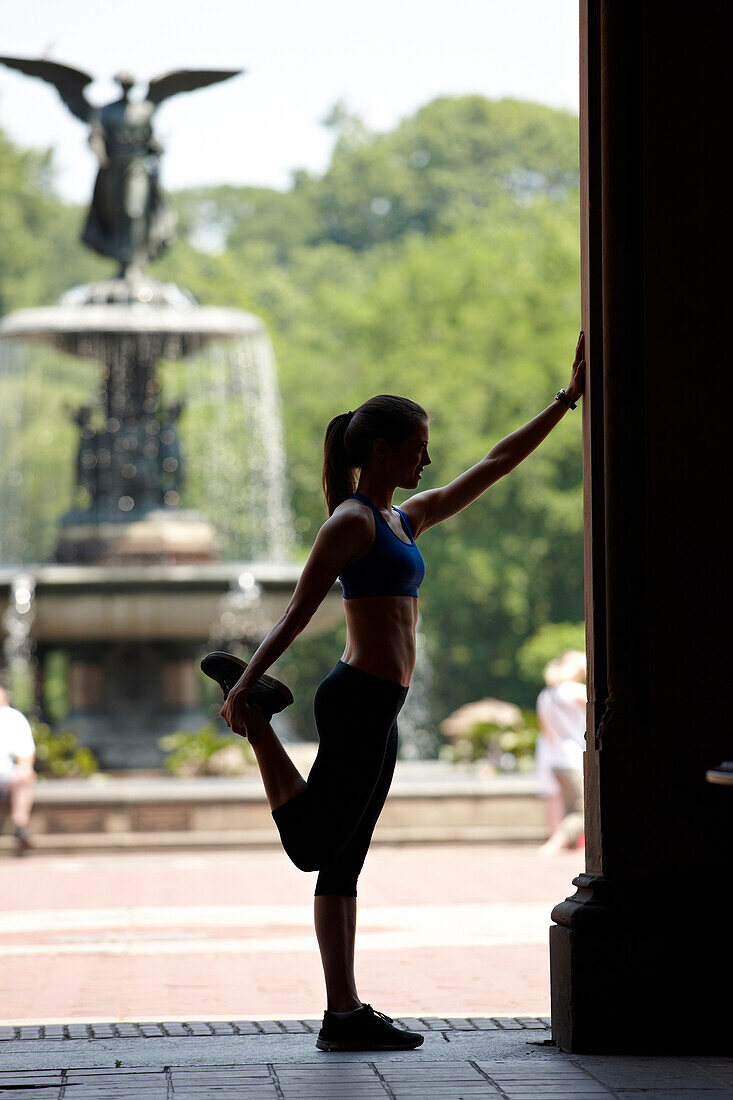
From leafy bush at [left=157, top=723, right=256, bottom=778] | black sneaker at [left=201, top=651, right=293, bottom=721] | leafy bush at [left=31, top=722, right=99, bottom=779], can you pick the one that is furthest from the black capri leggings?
leafy bush at [left=31, top=722, right=99, bottom=779]

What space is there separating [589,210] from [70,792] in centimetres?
977

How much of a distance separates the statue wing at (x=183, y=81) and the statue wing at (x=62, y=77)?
68 cm

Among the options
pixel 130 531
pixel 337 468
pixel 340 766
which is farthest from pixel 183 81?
pixel 340 766

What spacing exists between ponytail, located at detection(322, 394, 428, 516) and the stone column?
54 cm

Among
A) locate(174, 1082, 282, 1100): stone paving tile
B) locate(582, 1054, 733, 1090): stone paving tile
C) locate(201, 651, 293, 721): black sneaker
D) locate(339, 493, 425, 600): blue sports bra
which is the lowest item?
locate(582, 1054, 733, 1090): stone paving tile

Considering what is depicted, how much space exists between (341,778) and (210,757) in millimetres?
11247

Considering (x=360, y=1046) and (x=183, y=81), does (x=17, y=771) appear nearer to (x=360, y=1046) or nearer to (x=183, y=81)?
(x=183, y=81)

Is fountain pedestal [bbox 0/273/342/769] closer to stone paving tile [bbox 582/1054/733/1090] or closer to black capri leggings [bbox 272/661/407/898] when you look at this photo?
black capri leggings [bbox 272/661/407/898]

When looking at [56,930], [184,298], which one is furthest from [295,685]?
[56,930]

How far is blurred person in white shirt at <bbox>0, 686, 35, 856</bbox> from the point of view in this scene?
1347 cm

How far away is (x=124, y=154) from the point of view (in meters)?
18.4

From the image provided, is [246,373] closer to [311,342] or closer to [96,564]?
[96,564]

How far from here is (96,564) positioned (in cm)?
1819

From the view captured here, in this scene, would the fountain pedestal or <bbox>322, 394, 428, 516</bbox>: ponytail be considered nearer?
<bbox>322, 394, 428, 516</bbox>: ponytail
